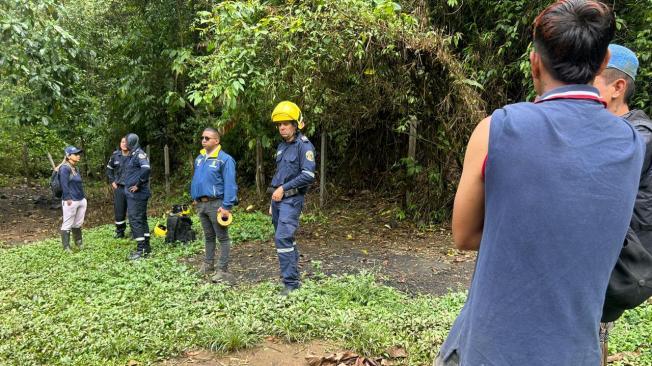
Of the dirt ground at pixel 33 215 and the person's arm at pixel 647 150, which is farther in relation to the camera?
the dirt ground at pixel 33 215

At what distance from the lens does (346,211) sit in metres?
10.1

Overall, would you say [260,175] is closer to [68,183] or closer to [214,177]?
[68,183]

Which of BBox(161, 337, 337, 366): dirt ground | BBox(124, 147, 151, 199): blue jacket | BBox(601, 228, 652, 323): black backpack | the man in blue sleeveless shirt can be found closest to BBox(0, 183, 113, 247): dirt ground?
BBox(124, 147, 151, 199): blue jacket

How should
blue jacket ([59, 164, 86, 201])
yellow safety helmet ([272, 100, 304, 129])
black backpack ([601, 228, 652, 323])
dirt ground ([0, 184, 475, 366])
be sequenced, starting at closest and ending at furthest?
black backpack ([601, 228, 652, 323]), dirt ground ([0, 184, 475, 366]), yellow safety helmet ([272, 100, 304, 129]), blue jacket ([59, 164, 86, 201])

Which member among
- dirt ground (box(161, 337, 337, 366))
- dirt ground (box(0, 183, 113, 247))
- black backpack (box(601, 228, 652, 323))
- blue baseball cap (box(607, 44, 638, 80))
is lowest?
dirt ground (box(0, 183, 113, 247))

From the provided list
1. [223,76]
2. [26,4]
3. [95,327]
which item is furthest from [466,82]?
[26,4]

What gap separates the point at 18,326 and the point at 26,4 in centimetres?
525

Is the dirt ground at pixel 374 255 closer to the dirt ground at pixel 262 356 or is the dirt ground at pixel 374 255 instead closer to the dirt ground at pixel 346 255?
the dirt ground at pixel 346 255

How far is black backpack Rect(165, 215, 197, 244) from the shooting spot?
7871mm

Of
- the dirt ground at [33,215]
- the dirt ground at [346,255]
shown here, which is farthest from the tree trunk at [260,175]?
the dirt ground at [33,215]

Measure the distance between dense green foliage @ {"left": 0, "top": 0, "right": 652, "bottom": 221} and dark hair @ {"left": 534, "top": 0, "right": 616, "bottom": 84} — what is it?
15.7 feet

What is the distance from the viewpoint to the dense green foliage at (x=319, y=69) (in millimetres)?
6316

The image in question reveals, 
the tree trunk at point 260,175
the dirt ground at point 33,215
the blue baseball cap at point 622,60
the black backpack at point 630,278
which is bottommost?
the dirt ground at point 33,215

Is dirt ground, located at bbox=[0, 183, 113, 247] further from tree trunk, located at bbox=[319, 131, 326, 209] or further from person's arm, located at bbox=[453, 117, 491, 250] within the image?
person's arm, located at bbox=[453, 117, 491, 250]
